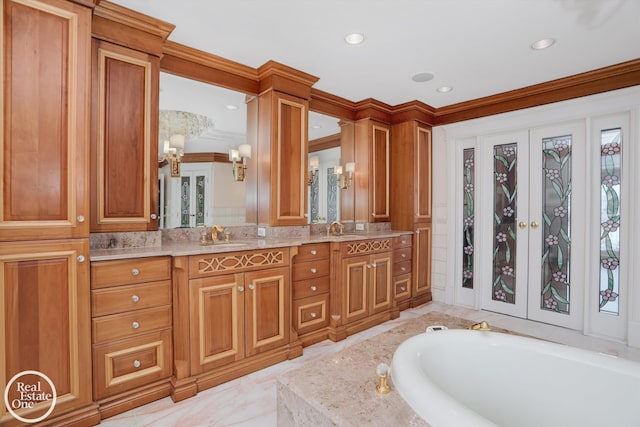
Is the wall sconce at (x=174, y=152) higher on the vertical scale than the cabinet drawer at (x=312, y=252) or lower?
higher

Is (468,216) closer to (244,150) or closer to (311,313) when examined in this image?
(311,313)

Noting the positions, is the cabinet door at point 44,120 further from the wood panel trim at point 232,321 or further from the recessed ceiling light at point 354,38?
the recessed ceiling light at point 354,38

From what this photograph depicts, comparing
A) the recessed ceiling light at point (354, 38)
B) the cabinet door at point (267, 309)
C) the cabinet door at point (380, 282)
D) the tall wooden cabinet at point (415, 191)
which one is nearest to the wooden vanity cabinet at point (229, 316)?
the cabinet door at point (267, 309)

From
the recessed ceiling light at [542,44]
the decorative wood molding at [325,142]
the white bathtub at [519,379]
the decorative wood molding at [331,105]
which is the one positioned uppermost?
the recessed ceiling light at [542,44]

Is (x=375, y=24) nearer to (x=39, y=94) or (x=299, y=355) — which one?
(x=39, y=94)

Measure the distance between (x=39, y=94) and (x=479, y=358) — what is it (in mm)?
2544

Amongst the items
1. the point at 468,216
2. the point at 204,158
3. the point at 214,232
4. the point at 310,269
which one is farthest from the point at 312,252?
the point at 468,216

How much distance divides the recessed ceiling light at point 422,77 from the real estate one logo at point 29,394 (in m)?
3.43

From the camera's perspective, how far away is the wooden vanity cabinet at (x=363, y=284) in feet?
9.78

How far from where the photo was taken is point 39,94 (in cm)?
164

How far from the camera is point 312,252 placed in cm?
284

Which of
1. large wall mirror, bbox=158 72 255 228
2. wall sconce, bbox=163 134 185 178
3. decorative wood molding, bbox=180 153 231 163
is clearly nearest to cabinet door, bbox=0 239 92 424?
large wall mirror, bbox=158 72 255 228

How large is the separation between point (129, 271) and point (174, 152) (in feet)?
3.38

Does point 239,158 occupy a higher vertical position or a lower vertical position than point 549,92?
lower
